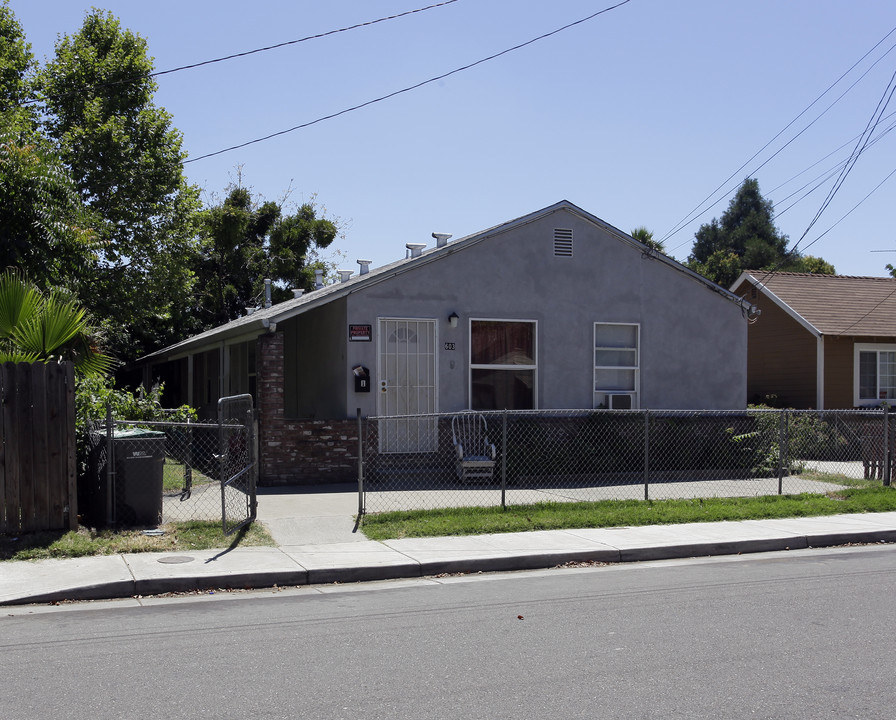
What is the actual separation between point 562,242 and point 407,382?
13.6ft

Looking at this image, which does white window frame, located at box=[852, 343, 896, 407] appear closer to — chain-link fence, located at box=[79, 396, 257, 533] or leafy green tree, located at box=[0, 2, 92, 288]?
chain-link fence, located at box=[79, 396, 257, 533]

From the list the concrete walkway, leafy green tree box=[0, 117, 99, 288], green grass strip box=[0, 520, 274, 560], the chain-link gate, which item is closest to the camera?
the concrete walkway

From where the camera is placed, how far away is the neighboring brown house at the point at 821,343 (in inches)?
881


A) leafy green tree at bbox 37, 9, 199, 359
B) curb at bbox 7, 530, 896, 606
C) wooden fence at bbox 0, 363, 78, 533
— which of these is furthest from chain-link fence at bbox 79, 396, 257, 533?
leafy green tree at bbox 37, 9, 199, 359

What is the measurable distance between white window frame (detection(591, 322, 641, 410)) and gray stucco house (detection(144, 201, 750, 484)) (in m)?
0.04

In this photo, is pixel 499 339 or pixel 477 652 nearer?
pixel 477 652

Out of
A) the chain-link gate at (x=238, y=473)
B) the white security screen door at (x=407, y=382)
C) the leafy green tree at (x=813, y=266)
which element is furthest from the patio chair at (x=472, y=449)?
the leafy green tree at (x=813, y=266)

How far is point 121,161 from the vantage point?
21.4 meters

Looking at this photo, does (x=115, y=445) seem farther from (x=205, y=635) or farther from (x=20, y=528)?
(x=205, y=635)

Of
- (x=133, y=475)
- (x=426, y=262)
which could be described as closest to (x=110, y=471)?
(x=133, y=475)

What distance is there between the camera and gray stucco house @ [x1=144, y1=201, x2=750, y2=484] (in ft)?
47.9

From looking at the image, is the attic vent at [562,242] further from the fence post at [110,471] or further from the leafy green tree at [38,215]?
the fence post at [110,471]

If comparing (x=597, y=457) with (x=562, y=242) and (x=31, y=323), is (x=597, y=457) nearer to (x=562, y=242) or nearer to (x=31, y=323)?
(x=562, y=242)

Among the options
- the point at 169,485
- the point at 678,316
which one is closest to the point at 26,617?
the point at 169,485
